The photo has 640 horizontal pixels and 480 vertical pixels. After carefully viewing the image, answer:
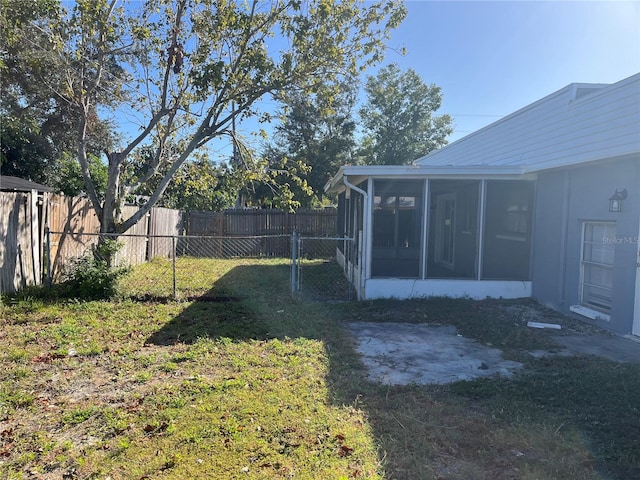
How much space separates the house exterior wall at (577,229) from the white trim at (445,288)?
0.39m

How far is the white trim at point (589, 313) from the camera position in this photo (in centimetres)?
650

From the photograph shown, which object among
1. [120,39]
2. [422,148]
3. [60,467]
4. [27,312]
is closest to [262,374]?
[60,467]

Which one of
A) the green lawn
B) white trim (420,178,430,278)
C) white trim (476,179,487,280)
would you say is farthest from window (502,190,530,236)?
the green lawn

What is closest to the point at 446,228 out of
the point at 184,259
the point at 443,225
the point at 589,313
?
the point at 443,225

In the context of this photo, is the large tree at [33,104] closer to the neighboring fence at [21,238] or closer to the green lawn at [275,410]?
the neighboring fence at [21,238]

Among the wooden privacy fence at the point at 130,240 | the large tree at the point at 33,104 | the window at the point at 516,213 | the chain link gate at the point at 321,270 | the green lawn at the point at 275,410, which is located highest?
the large tree at the point at 33,104

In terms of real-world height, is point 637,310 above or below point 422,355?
above

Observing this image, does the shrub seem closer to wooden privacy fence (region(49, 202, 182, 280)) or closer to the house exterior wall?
wooden privacy fence (region(49, 202, 182, 280))

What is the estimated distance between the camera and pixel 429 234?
8.30 metres

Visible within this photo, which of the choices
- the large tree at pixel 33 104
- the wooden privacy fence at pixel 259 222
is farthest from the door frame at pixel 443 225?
the large tree at pixel 33 104

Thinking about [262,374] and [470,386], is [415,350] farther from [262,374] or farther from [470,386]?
[262,374]

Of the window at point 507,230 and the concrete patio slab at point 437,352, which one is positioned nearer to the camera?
the concrete patio slab at point 437,352

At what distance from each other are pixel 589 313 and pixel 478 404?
13.2 ft

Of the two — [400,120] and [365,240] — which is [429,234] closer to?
[365,240]
